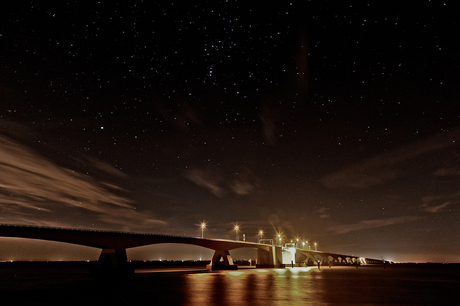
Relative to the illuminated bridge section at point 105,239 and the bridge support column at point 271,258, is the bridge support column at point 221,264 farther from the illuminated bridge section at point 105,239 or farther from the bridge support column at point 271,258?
the bridge support column at point 271,258

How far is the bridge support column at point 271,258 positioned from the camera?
338 ft

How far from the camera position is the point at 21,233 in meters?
52.8

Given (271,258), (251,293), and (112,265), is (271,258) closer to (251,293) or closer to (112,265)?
(112,265)

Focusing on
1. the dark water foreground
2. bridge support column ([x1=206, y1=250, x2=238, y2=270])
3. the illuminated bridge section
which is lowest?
the dark water foreground

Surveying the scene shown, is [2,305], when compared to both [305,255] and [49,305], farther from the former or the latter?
[305,255]

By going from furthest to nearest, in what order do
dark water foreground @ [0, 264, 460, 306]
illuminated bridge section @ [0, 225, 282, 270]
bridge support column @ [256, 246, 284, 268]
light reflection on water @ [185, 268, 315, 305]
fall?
1. bridge support column @ [256, 246, 284, 268]
2. illuminated bridge section @ [0, 225, 282, 270]
3. dark water foreground @ [0, 264, 460, 306]
4. light reflection on water @ [185, 268, 315, 305]

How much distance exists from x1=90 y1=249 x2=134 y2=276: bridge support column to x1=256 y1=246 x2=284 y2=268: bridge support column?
54847mm

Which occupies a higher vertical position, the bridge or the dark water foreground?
the bridge

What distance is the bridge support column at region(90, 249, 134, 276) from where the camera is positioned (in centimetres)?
5879

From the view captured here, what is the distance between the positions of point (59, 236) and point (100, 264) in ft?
31.7

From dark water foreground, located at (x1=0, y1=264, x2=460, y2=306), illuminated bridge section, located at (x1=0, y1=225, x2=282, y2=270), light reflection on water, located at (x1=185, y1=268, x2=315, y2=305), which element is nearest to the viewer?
light reflection on water, located at (x1=185, y1=268, x2=315, y2=305)

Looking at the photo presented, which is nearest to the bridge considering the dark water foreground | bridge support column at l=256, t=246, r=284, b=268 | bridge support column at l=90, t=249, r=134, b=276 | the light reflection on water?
bridge support column at l=90, t=249, r=134, b=276

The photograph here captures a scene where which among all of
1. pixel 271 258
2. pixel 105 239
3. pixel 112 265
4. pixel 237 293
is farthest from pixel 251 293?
pixel 271 258

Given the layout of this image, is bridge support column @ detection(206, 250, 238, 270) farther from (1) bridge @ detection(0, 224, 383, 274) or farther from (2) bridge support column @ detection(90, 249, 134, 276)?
(2) bridge support column @ detection(90, 249, 134, 276)
